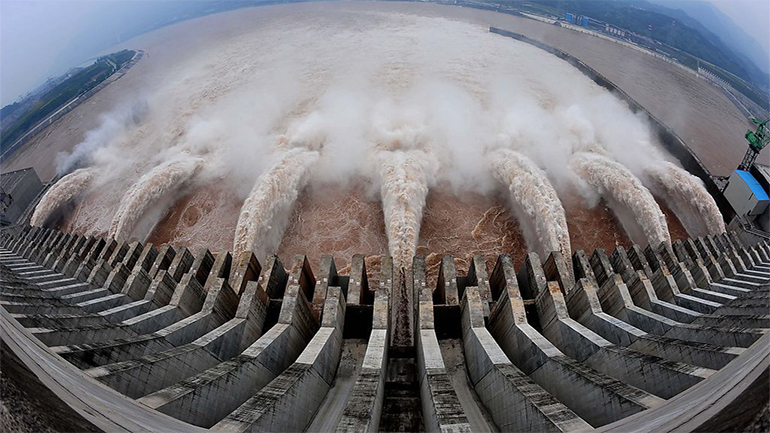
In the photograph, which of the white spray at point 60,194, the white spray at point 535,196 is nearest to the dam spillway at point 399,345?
the white spray at point 535,196

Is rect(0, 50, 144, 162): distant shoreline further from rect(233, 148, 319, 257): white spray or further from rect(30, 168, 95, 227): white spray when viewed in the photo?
rect(233, 148, 319, 257): white spray

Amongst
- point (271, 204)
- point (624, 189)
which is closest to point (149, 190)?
point (271, 204)

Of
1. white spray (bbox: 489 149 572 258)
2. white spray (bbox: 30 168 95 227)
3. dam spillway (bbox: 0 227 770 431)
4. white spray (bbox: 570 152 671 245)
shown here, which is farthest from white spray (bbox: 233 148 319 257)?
white spray (bbox: 570 152 671 245)

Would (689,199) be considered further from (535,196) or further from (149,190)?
(149,190)

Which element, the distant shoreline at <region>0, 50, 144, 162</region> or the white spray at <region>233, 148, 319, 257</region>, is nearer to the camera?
the white spray at <region>233, 148, 319, 257</region>

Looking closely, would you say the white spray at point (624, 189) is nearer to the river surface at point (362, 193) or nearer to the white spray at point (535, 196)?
the river surface at point (362, 193)

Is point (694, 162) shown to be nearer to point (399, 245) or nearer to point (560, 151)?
point (560, 151)

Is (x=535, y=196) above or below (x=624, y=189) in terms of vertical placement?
above
